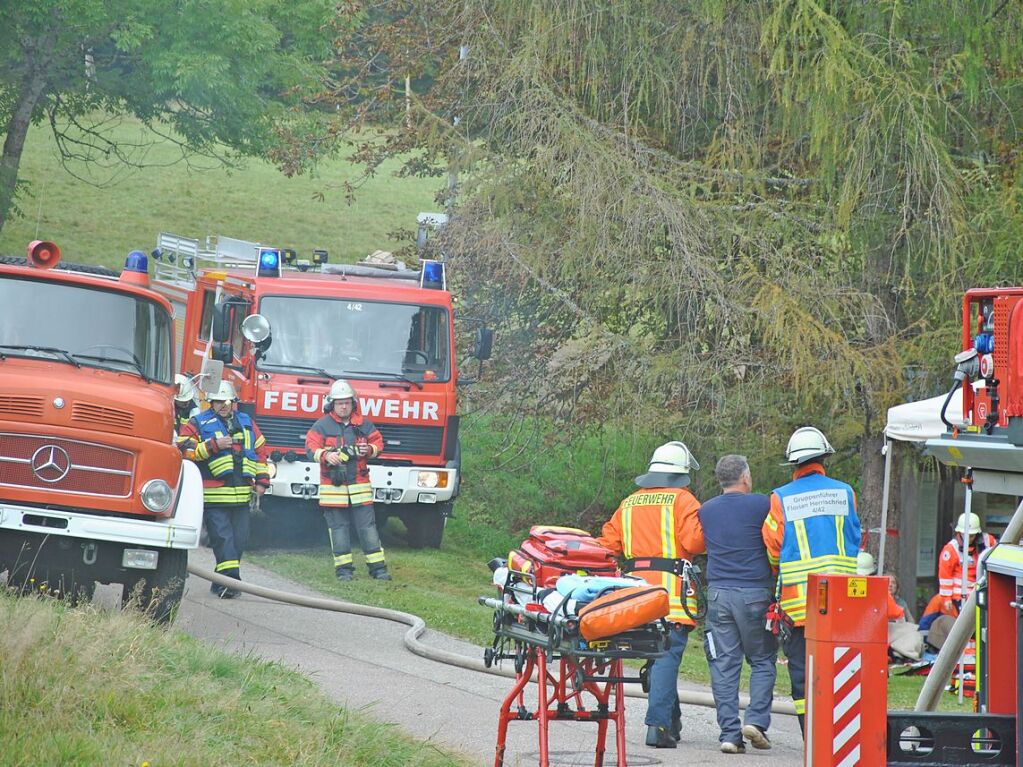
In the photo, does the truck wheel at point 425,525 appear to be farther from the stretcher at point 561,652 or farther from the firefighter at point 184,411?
the stretcher at point 561,652

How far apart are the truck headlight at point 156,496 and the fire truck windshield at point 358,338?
5148mm

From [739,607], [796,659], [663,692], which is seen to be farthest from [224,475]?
[796,659]

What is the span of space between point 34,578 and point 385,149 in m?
11.5

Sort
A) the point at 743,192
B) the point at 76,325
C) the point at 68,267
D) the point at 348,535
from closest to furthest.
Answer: the point at 76,325, the point at 68,267, the point at 348,535, the point at 743,192

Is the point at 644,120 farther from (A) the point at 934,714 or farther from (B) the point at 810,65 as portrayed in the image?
(A) the point at 934,714

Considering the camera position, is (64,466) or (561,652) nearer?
(561,652)

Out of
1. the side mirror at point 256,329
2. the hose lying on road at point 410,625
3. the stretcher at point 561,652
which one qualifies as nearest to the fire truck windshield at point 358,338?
the side mirror at point 256,329

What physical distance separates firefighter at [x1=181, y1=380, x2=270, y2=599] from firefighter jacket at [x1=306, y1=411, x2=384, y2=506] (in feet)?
3.24

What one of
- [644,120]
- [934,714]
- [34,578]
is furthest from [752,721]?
[644,120]

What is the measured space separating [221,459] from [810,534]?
5.93 metres

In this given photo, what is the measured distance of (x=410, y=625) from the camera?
10.9 metres

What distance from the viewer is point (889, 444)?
1188cm

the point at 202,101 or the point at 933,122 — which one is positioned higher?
the point at 202,101

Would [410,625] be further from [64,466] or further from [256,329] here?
[64,466]
